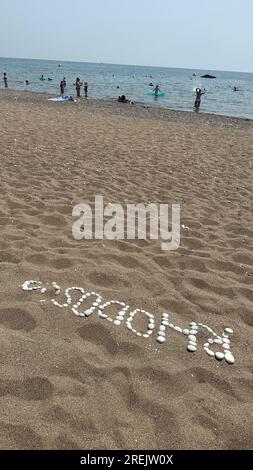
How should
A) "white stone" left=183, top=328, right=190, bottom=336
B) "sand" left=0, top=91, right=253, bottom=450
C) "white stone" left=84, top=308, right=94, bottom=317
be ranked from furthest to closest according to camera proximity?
"white stone" left=84, top=308, right=94, bottom=317
"white stone" left=183, top=328, right=190, bottom=336
"sand" left=0, top=91, right=253, bottom=450

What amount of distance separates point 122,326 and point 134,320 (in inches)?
7.8

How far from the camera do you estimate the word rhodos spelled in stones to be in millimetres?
3914

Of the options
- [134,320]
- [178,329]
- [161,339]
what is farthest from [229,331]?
[134,320]

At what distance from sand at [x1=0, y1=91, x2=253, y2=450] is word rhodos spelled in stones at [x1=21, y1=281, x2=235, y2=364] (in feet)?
0.26

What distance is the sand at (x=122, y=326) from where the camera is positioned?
2.95 m

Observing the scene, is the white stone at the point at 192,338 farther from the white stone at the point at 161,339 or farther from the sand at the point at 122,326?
the white stone at the point at 161,339

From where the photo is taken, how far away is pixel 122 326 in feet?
13.4

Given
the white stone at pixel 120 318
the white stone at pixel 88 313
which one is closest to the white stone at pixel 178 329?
the white stone at pixel 120 318

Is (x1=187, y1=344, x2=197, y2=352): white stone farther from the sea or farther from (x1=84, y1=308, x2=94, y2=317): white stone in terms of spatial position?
the sea

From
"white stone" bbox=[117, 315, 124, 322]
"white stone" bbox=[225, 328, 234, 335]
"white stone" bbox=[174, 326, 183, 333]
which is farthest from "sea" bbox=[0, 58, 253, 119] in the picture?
"white stone" bbox=[117, 315, 124, 322]

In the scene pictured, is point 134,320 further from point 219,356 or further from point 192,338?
point 219,356
